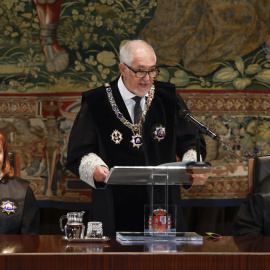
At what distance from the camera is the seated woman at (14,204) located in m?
3.64

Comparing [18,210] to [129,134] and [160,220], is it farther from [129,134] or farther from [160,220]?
[160,220]

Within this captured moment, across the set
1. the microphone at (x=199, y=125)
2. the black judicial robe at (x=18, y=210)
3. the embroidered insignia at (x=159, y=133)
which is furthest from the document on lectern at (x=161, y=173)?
the black judicial robe at (x=18, y=210)

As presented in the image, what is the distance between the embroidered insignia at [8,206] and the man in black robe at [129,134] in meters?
0.45

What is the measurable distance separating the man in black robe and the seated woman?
0.40 metres

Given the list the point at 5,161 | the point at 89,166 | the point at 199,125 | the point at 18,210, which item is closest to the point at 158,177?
the point at 199,125

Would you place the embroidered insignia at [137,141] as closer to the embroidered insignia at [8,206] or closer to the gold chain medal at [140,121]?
the gold chain medal at [140,121]

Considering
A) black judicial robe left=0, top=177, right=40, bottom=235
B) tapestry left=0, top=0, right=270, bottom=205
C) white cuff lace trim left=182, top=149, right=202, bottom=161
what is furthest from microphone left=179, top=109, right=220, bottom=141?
tapestry left=0, top=0, right=270, bottom=205

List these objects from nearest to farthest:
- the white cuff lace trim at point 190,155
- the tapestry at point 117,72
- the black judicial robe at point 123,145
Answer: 1. the white cuff lace trim at point 190,155
2. the black judicial robe at point 123,145
3. the tapestry at point 117,72

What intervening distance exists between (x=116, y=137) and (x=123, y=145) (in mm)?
67

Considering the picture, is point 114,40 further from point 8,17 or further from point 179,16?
point 8,17

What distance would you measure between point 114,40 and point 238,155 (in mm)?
1663

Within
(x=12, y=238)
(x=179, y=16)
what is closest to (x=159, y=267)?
(x=12, y=238)

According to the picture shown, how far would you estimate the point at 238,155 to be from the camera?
5766 mm

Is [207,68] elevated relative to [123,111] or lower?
elevated
